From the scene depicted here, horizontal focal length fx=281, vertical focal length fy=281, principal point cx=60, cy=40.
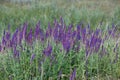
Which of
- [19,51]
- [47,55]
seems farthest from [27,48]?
[47,55]

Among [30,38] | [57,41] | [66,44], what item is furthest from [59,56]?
[30,38]

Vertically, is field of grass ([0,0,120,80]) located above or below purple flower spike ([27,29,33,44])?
below

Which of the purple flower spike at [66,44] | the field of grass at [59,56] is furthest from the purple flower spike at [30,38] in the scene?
the purple flower spike at [66,44]

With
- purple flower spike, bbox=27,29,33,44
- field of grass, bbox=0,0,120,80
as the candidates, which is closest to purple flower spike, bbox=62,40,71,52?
field of grass, bbox=0,0,120,80

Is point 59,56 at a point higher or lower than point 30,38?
lower

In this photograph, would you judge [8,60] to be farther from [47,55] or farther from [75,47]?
[75,47]

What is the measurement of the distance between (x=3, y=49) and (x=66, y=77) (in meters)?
0.72

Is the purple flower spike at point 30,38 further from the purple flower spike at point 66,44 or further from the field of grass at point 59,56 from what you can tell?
the purple flower spike at point 66,44

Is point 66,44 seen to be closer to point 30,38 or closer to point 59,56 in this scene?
point 59,56

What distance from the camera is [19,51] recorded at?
9.61ft

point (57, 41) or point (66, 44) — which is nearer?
point (66, 44)

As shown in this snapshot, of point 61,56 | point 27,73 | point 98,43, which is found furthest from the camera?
point 98,43

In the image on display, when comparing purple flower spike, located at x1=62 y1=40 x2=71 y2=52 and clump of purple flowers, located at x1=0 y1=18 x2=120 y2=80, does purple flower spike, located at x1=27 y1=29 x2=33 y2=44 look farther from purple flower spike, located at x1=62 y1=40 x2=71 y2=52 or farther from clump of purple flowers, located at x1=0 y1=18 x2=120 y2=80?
purple flower spike, located at x1=62 y1=40 x2=71 y2=52

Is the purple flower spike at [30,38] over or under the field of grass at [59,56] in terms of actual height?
over
